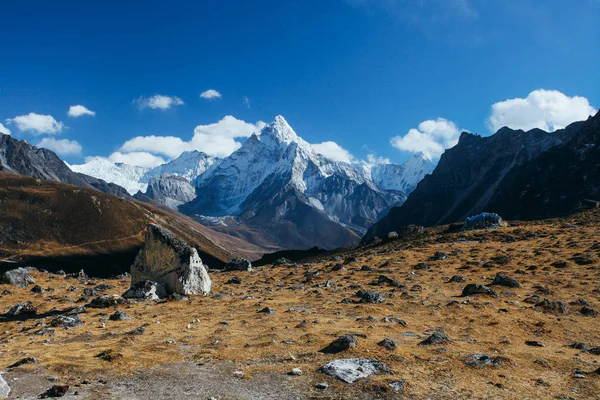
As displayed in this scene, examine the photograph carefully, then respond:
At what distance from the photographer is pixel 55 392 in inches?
521

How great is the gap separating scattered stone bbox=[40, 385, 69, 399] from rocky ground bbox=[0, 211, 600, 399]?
0.64 feet

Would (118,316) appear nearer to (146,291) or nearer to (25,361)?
(146,291)

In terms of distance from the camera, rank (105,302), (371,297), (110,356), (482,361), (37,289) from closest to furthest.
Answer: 1. (482,361)
2. (110,356)
3. (371,297)
4. (105,302)
5. (37,289)

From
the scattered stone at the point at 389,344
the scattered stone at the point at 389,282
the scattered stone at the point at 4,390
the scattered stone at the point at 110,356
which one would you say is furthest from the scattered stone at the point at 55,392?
the scattered stone at the point at 389,282

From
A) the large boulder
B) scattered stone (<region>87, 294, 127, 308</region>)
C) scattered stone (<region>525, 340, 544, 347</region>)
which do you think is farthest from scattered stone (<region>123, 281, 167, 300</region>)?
scattered stone (<region>525, 340, 544, 347</region>)

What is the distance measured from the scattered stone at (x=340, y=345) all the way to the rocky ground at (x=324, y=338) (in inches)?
1.9

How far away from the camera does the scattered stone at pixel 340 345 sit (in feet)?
58.6

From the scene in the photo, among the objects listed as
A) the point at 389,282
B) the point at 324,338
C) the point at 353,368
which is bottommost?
the point at 324,338

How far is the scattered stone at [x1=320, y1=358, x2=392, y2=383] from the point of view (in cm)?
1477

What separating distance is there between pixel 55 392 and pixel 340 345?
422 inches

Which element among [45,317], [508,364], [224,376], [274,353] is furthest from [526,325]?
[45,317]

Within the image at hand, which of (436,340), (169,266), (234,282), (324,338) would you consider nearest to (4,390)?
(324,338)

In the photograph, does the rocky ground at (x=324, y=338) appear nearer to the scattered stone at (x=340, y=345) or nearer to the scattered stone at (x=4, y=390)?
the scattered stone at (x=340, y=345)

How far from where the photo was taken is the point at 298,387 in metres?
14.1
